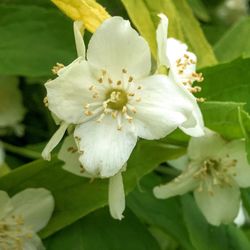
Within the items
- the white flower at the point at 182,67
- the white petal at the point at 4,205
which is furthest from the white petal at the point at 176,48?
the white petal at the point at 4,205

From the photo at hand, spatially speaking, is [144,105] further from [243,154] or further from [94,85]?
[243,154]

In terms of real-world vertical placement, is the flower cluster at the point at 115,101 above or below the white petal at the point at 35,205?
above

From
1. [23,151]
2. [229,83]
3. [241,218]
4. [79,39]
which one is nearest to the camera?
[79,39]

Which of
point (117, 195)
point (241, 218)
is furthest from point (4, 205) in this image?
point (241, 218)

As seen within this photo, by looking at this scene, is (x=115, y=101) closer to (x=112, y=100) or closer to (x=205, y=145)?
(x=112, y=100)

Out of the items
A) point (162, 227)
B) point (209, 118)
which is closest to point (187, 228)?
point (162, 227)

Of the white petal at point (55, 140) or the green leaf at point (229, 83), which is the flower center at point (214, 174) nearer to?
the green leaf at point (229, 83)
